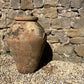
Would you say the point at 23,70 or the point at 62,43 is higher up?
the point at 62,43

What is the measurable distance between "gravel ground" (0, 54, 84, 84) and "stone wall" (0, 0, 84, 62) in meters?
0.27

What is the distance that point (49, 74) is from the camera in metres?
2.17

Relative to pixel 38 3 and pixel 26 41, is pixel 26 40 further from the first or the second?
pixel 38 3

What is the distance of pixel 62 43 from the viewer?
8.48ft

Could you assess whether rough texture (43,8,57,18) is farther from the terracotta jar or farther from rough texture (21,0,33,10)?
the terracotta jar

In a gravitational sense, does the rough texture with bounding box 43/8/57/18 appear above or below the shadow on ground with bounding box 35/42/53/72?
above

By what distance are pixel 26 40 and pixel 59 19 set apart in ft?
3.00

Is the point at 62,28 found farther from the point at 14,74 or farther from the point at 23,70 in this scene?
the point at 14,74

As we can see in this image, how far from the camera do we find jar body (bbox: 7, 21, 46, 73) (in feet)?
6.36

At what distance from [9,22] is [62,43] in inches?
48.0

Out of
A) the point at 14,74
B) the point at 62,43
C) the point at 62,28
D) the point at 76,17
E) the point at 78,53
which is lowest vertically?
the point at 14,74

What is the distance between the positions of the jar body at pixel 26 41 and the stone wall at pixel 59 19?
0.54 meters

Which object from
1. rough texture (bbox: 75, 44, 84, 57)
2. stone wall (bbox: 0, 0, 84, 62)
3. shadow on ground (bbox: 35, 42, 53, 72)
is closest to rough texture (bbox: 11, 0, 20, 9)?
stone wall (bbox: 0, 0, 84, 62)

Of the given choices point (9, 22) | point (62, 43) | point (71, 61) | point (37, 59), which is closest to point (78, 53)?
point (71, 61)
